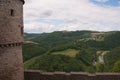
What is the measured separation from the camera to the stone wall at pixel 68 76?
1672cm

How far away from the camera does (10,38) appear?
15508mm

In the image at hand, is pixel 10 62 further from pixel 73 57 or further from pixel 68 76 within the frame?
pixel 73 57

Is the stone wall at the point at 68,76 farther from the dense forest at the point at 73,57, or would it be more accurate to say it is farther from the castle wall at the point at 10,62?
the dense forest at the point at 73,57

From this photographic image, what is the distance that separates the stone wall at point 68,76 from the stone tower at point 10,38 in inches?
65.2

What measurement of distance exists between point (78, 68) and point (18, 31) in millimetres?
42081

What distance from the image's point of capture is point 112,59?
75875 mm

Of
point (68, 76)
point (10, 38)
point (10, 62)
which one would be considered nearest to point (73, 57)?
point (68, 76)

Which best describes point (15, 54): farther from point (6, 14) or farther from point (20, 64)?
point (6, 14)

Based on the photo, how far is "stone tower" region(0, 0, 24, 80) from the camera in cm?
1535

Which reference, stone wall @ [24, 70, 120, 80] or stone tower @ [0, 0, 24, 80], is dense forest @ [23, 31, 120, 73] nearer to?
stone wall @ [24, 70, 120, 80]

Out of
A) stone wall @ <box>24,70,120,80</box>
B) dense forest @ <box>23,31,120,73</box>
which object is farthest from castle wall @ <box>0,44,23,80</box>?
dense forest @ <box>23,31,120,73</box>

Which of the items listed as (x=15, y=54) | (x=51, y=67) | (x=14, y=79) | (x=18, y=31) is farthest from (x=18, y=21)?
(x=51, y=67)

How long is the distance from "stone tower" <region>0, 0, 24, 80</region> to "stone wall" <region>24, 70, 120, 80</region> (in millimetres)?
1656

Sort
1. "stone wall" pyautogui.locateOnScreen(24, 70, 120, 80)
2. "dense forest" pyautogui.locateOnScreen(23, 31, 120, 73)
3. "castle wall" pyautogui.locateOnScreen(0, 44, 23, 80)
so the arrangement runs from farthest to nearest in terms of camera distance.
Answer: "dense forest" pyautogui.locateOnScreen(23, 31, 120, 73) → "stone wall" pyautogui.locateOnScreen(24, 70, 120, 80) → "castle wall" pyautogui.locateOnScreen(0, 44, 23, 80)
